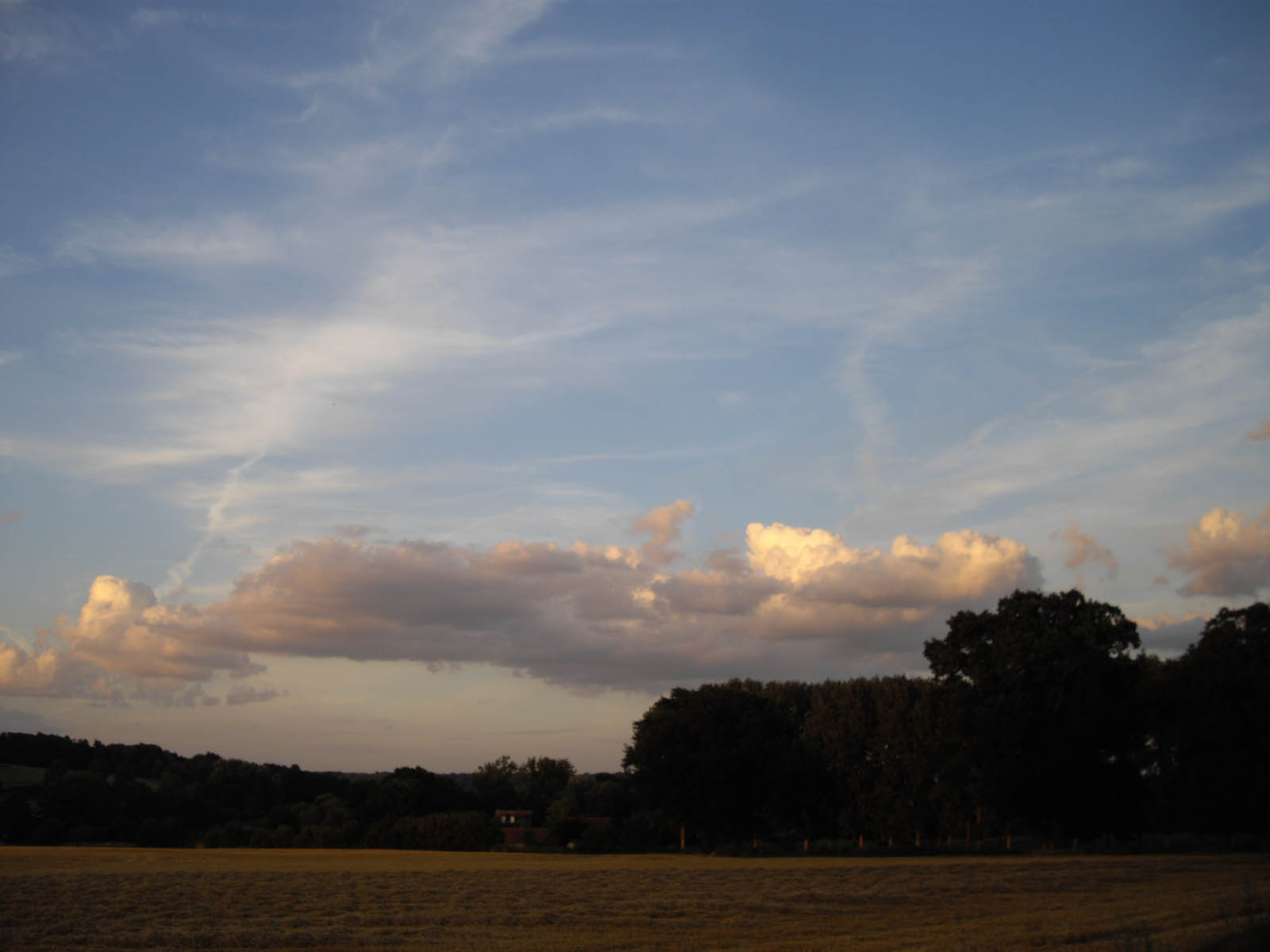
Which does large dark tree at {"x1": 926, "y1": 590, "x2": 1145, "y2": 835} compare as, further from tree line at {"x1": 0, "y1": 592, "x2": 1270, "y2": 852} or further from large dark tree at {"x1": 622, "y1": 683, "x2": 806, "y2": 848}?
large dark tree at {"x1": 622, "y1": 683, "x2": 806, "y2": 848}

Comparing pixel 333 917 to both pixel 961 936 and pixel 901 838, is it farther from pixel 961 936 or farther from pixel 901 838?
pixel 901 838

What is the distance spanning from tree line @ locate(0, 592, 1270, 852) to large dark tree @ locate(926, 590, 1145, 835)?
11 centimetres

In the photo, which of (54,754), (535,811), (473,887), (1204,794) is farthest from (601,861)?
(54,754)

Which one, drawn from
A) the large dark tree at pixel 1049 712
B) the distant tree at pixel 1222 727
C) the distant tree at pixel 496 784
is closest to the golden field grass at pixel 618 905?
the large dark tree at pixel 1049 712

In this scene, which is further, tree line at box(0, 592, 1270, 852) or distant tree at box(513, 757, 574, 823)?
distant tree at box(513, 757, 574, 823)

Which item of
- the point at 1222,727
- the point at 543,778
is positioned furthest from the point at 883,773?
the point at 543,778

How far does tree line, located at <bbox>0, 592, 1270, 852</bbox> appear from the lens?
183ft

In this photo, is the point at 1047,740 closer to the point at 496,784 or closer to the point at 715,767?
the point at 715,767

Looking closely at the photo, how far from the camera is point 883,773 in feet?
304

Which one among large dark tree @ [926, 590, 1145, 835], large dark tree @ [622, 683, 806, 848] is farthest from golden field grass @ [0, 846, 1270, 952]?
large dark tree @ [622, 683, 806, 848]

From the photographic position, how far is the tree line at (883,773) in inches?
2200

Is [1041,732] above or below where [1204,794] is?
above

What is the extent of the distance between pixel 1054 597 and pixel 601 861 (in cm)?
3054

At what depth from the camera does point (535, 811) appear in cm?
11081
